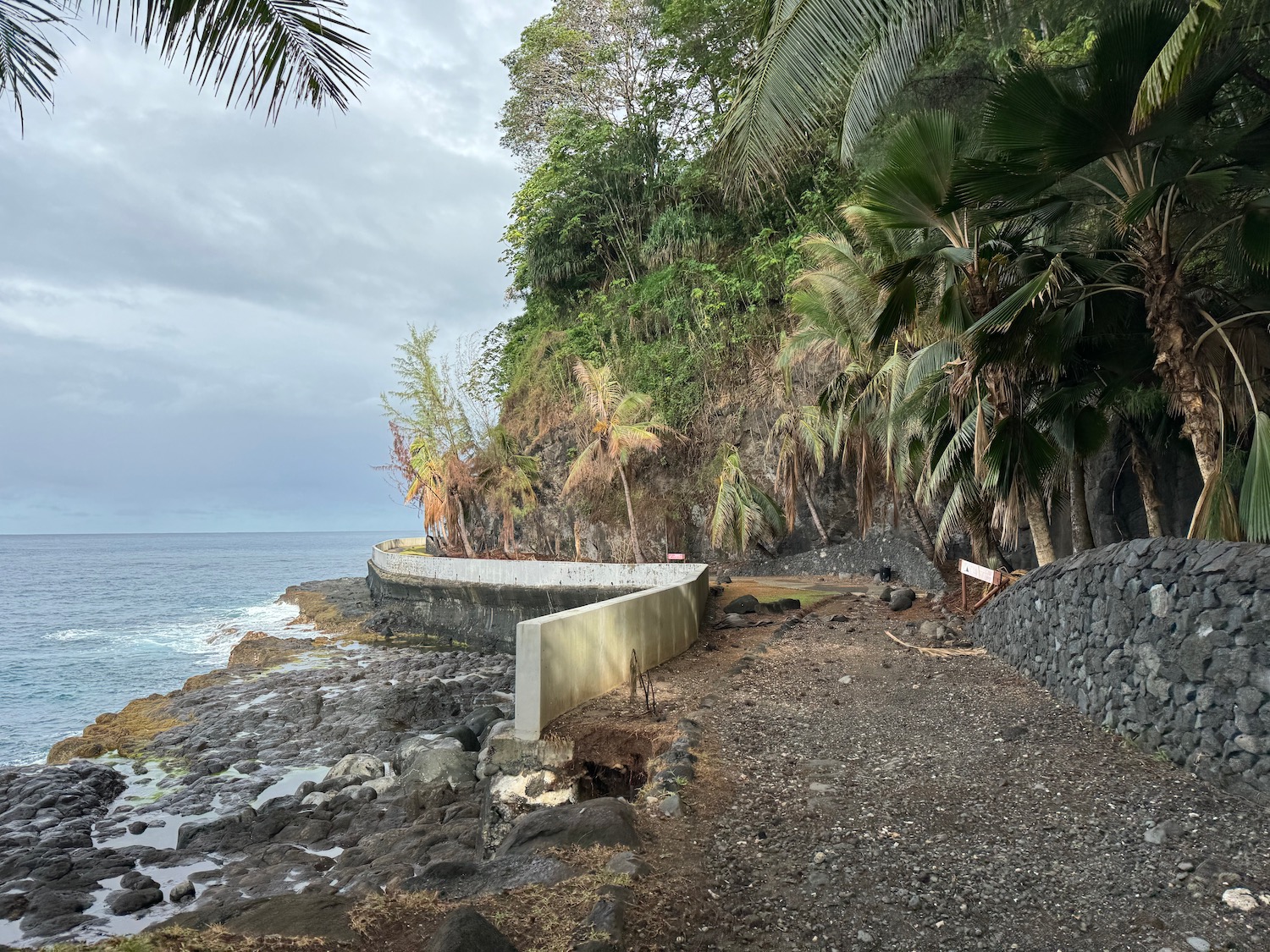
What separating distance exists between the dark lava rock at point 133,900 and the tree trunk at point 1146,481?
12589 mm

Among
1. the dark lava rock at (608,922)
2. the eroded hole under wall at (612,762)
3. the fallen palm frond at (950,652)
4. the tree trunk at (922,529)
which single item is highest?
the tree trunk at (922,529)

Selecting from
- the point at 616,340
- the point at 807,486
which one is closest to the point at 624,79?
the point at 616,340

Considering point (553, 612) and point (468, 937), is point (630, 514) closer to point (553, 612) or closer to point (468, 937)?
point (553, 612)

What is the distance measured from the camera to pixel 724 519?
20.8 meters

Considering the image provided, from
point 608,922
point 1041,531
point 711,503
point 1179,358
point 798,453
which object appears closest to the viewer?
point 608,922

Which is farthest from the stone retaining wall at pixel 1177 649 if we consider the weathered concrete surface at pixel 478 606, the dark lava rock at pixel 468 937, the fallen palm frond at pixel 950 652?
the weathered concrete surface at pixel 478 606

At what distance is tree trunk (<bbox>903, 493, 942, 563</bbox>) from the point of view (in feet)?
55.7

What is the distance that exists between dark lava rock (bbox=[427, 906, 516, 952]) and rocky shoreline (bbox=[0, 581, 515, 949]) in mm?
744

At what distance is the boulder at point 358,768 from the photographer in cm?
938

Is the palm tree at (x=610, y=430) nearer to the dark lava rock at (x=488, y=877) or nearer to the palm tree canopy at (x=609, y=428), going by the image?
the palm tree canopy at (x=609, y=428)

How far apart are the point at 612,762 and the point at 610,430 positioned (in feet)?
52.2

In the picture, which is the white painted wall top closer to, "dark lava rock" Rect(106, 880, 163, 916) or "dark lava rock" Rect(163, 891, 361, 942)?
"dark lava rock" Rect(106, 880, 163, 916)

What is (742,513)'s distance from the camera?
20.3 meters

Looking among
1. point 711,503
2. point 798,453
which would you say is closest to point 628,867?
point 798,453
